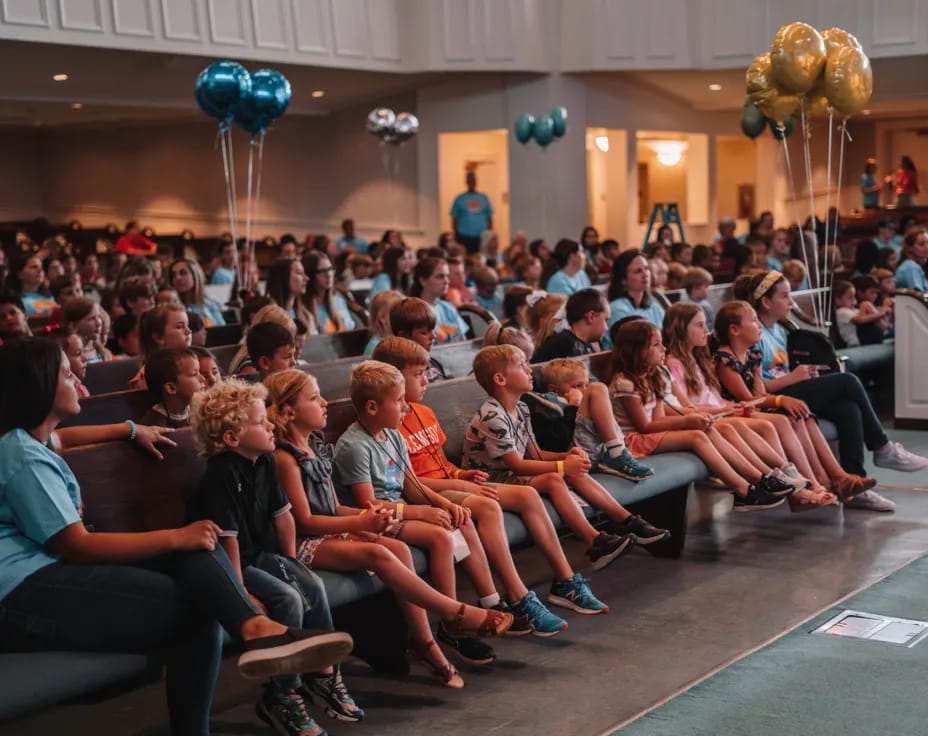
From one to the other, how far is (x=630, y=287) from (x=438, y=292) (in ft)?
3.74

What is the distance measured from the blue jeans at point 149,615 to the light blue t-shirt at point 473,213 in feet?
49.4

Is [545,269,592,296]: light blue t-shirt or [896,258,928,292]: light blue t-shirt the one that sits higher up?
[545,269,592,296]: light blue t-shirt

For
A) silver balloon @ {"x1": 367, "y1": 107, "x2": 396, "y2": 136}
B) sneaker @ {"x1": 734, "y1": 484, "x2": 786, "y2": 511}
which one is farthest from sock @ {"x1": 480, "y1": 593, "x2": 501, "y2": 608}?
silver balloon @ {"x1": 367, "y1": 107, "x2": 396, "y2": 136}

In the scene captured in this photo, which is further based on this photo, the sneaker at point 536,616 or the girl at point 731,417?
the girl at point 731,417

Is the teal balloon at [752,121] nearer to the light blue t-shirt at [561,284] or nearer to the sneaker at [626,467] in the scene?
the light blue t-shirt at [561,284]

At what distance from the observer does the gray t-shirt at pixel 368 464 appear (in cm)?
429

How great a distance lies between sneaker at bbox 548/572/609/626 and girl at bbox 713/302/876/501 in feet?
6.50

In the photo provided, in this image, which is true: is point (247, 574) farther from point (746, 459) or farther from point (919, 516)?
point (919, 516)

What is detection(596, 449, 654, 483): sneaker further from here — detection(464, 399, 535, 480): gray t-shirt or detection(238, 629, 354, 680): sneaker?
detection(238, 629, 354, 680): sneaker

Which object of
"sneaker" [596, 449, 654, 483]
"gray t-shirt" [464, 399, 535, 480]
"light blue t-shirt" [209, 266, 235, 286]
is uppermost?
"light blue t-shirt" [209, 266, 235, 286]

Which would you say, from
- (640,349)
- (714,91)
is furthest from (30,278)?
(714,91)

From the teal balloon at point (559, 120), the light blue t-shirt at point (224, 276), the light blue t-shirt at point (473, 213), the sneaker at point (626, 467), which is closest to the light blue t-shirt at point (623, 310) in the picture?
the sneaker at point (626, 467)

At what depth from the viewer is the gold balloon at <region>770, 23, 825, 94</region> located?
8719mm

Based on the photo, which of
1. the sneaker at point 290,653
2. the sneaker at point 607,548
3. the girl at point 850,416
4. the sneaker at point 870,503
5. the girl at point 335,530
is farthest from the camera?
the girl at point 850,416
